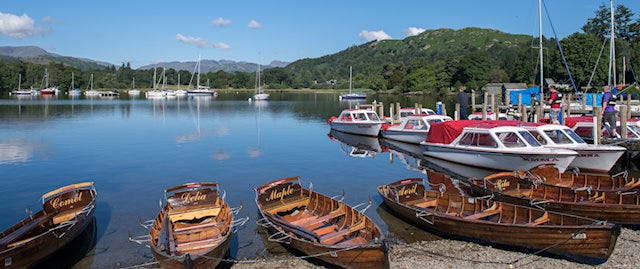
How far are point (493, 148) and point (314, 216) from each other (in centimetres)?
1227

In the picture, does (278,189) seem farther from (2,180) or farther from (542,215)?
(2,180)

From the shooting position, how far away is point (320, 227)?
14.0m

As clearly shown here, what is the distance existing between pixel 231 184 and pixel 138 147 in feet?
53.2

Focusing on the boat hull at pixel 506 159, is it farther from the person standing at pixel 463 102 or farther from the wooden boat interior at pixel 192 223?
the wooden boat interior at pixel 192 223

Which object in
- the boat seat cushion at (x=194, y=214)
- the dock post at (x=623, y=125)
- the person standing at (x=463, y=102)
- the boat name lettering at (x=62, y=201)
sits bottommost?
the boat seat cushion at (x=194, y=214)

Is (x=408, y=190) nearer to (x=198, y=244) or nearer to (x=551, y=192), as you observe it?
(x=551, y=192)

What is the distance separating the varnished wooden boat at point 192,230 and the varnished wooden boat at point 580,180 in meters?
11.0

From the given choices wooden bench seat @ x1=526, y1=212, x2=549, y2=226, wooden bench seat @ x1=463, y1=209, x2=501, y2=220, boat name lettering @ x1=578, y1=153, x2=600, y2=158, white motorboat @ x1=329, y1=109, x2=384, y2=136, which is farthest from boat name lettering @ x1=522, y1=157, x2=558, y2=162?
white motorboat @ x1=329, y1=109, x2=384, y2=136

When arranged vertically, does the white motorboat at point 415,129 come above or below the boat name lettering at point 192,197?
above

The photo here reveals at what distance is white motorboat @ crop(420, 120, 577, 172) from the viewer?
71.9ft

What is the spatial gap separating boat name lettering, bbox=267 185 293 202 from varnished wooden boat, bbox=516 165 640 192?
8347 millimetres

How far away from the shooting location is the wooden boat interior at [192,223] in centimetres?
1213

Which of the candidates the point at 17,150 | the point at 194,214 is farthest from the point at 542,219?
the point at 17,150

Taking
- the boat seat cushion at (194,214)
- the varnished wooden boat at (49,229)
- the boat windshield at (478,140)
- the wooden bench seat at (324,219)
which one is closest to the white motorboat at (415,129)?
the boat windshield at (478,140)
